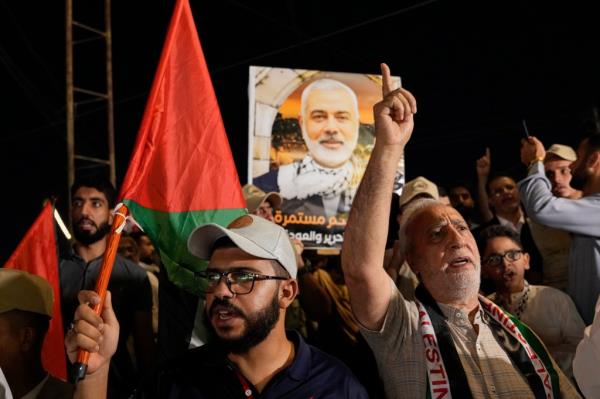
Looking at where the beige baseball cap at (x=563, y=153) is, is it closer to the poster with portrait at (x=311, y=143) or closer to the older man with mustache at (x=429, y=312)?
the poster with portrait at (x=311, y=143)

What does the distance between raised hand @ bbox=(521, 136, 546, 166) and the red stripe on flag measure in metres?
1.57

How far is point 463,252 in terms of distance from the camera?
2697mm

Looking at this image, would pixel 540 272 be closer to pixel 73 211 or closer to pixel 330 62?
pixel 73 211

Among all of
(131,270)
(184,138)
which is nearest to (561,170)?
(184,138)

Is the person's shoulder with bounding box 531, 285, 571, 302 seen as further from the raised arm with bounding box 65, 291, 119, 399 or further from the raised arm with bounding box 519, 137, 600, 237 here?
the raised arm with bounding box 65, 291, 119, 399

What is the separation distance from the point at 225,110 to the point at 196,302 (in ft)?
60.6

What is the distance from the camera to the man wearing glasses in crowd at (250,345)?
233cm

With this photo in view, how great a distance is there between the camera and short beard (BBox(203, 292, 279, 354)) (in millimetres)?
2361

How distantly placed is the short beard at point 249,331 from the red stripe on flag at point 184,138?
0.81m

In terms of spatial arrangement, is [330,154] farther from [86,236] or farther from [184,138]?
[184,138]

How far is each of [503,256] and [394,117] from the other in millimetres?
1556

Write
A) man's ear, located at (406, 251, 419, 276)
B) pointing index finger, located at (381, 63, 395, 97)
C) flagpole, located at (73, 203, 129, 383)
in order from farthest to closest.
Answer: man's ear, located at (406, 251, 419, 276) < pointing index finger, located at (381, 63, 395, 97) < flagpole, located at (73, 203, 129, 383)

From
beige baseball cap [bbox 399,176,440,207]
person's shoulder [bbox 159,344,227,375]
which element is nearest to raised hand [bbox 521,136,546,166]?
beige baseball cap [bbox 399,176,440,207]

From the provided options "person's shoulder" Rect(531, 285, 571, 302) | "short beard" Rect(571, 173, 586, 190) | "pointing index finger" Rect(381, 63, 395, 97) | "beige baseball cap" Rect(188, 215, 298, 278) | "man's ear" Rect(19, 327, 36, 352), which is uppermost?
"pointing index finger" Rect(381, 63, 395, 97)
